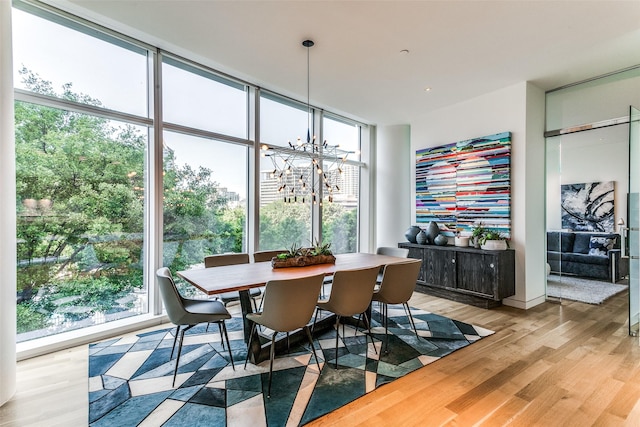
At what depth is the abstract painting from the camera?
5293 millimetres

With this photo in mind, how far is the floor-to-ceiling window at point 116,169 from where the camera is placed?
9.52 ft

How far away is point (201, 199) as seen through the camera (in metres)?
4.09

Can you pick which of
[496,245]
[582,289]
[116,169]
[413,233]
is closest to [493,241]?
[496,245]

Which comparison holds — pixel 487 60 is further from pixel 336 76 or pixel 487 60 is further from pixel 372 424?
pixel 372 424

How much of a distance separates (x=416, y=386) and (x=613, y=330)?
2.81m

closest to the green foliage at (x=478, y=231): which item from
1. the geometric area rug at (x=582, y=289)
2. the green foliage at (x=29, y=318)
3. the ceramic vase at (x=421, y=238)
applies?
the ceramic vase at (x=421, y=238)

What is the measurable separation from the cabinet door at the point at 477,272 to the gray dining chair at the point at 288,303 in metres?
2.93

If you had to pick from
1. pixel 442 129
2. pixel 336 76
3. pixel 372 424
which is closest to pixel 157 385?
pixel 372 424

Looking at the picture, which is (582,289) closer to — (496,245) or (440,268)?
(496,245)

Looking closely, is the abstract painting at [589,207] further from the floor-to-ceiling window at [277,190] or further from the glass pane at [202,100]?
the glass pane at [202,100]

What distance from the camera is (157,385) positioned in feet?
7.68

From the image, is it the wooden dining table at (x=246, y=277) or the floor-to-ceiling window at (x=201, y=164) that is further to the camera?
the floor-to-ceiling window at (x=201, y=164)

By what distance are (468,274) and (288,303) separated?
3225 millimetres

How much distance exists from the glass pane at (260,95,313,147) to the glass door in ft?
13.6
